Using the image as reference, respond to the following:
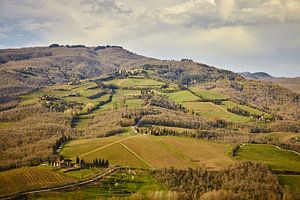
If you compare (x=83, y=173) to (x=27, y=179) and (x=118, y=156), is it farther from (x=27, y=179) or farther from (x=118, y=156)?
(x=118, y=156)

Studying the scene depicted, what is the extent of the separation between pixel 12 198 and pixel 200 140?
86063mm

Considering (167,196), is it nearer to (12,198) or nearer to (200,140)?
(12,198)

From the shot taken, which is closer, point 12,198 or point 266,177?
point 12,198

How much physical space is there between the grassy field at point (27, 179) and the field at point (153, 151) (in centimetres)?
2003

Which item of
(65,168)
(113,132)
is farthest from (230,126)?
(65,168)

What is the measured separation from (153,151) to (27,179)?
48644mm

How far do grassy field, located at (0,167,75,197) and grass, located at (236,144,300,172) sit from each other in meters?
Result: 62.7

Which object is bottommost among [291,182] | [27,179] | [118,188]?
[291,182]

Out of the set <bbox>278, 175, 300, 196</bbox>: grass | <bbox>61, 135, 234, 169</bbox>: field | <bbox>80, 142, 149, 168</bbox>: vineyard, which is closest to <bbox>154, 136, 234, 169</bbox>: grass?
<bbox>61, 135, 234, 169</bbox>: field

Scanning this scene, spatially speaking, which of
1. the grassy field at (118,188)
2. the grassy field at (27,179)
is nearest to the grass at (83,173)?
the grassy field at (27,179)

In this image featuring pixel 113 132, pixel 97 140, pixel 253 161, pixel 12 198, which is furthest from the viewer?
pixel 113 132

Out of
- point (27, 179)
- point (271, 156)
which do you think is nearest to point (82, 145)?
point (27, 179)

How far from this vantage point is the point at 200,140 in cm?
15688

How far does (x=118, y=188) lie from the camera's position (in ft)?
330
